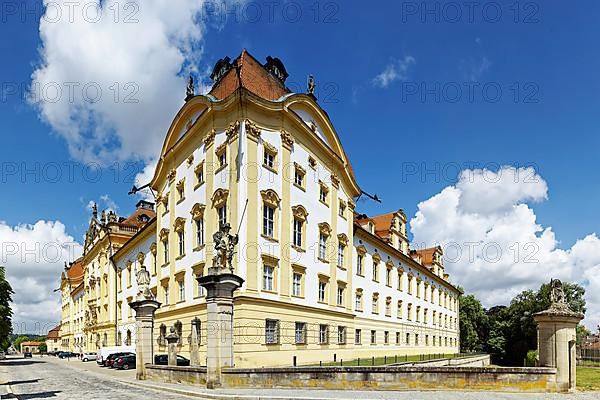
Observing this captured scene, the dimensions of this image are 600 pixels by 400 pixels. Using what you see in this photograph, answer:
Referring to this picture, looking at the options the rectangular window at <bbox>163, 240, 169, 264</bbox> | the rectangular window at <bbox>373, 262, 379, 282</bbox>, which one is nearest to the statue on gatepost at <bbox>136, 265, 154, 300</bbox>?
the rectangular window at <bbox>163, 240, 169, 264</bbox>

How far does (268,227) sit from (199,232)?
477cm

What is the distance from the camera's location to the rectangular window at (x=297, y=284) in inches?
1075

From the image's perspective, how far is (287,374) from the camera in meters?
14.7

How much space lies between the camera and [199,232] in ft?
93.4

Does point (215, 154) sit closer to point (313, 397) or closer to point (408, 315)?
point (313, 397)

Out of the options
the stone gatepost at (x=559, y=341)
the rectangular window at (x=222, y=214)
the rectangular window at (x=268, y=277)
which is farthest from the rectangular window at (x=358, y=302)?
the stone gatepost at (x=559, y=341)

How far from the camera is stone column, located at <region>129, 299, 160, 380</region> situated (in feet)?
69.0

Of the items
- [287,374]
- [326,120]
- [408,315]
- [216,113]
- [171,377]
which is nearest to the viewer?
[287,374]

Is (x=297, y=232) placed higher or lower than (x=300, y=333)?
higher

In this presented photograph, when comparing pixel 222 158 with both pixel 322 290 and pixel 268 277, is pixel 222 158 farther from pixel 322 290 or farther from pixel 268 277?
pixel 322 290

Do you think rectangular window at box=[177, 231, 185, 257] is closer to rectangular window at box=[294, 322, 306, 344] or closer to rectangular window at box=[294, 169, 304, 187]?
rectangular window at box=[294, 169, 304, 187]

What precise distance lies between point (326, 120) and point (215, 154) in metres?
8.75

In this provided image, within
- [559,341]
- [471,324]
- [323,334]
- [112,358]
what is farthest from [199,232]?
[471,324]

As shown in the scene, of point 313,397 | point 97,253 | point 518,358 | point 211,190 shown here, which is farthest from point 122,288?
point 518,358
